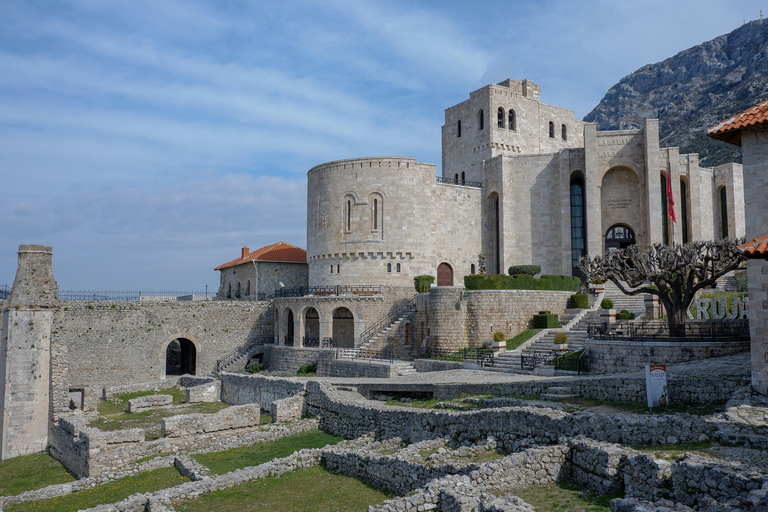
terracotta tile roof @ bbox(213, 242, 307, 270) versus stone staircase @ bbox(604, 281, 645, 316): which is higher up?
terracotta tile roof @ bbox(213, 242, 307, 270)

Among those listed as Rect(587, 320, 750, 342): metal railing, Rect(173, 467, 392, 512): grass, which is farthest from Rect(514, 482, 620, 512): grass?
Rect(587, 320, 750, 342): metal railing

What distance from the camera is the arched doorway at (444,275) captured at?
42031 millimetres

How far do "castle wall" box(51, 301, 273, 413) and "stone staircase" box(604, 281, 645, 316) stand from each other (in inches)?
935

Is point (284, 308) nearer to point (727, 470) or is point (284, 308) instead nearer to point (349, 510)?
point (349, 510)

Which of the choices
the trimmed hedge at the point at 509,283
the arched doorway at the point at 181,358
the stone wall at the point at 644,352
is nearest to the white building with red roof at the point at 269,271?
the arched doorway at the point at 181,358

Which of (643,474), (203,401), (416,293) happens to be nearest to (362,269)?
(416,293)

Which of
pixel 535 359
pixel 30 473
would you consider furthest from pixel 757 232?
pixel 30 473

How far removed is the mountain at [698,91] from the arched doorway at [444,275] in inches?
1879

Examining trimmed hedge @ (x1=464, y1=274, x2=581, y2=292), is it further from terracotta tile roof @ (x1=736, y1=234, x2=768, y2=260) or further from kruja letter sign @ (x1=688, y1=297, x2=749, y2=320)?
terracotta tile roof @ (x1=736, y1=234, x2=768, y2=260)

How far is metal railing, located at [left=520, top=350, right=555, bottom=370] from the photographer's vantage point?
81.5 feet

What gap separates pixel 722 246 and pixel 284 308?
27.0 m

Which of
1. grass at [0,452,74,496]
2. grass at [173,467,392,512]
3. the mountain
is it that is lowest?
grass at [0,452,74,496]

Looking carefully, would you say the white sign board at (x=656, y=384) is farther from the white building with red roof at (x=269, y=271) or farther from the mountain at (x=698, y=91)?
the mountain at (x=698, y=91)

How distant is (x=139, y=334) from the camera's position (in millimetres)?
37281
